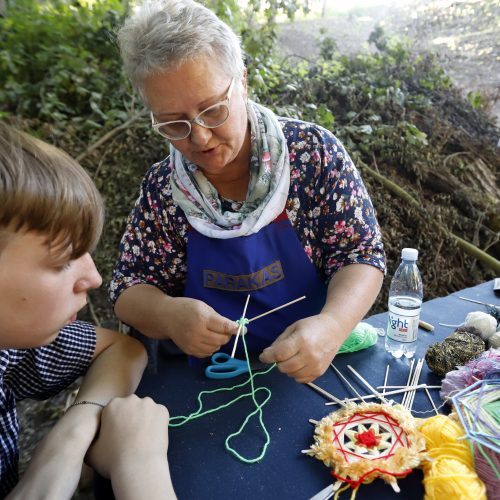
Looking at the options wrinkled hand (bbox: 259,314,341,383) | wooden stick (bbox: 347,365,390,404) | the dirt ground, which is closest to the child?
wrinkled hand (bbox: 259,314,341,383)

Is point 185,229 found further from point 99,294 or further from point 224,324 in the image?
point 99,294

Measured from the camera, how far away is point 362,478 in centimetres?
82

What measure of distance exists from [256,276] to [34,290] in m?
0.70

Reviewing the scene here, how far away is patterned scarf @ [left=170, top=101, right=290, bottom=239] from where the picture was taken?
4.39ft

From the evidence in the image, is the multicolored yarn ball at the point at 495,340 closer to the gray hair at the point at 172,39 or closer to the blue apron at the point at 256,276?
the blue apron at the point at 256,276

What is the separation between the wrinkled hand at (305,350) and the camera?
102 cm

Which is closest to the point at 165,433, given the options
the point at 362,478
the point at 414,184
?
the point at 362,478

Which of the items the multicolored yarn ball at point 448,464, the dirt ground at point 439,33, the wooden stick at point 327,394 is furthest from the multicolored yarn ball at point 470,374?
the dirt ground at point 439,33

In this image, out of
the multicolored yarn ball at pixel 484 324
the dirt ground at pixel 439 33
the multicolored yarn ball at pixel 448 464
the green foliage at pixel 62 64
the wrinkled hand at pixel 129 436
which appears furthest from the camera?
the dirt ground at pixel 439 33

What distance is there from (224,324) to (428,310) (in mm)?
829

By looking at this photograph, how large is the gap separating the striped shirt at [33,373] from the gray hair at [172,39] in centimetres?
74

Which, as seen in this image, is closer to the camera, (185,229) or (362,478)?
(362,478)

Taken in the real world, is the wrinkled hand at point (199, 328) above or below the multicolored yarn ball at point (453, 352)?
below

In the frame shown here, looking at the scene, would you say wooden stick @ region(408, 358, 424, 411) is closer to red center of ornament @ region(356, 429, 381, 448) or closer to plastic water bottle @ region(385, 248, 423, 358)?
plastic water bottle @ region(385, 248, 423, 358)
